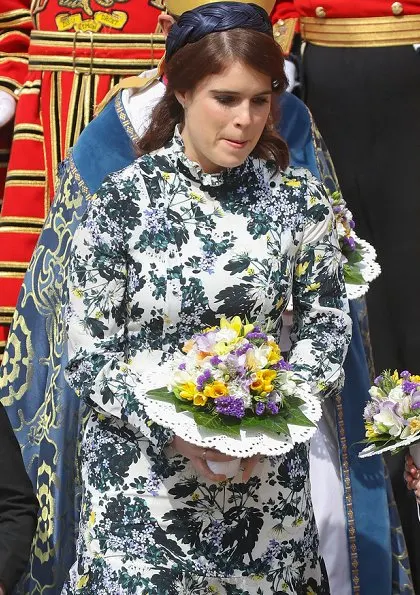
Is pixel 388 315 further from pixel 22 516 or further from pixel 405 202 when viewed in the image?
pixel 22 516

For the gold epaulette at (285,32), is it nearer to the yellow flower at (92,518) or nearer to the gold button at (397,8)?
the gold button at (397,8)

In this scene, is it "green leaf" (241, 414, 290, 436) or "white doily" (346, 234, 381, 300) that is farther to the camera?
"white doily" (346, 234, 381, 300)

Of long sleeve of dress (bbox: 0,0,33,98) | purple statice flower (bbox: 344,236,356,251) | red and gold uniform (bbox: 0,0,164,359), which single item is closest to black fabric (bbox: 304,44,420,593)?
red and gold uniform (bbox: 0,0,164,359)

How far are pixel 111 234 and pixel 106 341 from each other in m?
0.27

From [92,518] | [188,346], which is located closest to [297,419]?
[188,346]

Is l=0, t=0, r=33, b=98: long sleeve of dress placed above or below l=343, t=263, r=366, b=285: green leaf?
above

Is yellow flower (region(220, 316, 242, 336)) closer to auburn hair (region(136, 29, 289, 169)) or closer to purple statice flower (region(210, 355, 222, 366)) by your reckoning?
purple statice flower (region(210, 355, 222, 366))

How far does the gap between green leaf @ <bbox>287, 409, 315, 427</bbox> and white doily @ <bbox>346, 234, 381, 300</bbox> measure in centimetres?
94

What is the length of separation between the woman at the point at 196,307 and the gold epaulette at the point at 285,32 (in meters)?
1.94

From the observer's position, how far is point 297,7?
595 cm

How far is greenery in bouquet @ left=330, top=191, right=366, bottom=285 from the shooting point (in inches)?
181

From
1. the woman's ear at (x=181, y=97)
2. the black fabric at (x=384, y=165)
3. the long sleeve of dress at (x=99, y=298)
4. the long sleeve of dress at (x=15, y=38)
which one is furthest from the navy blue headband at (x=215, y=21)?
the long sleeve of dress at (x=15, y=38)

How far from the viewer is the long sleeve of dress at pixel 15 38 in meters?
5.95

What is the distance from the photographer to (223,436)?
3488 mm
